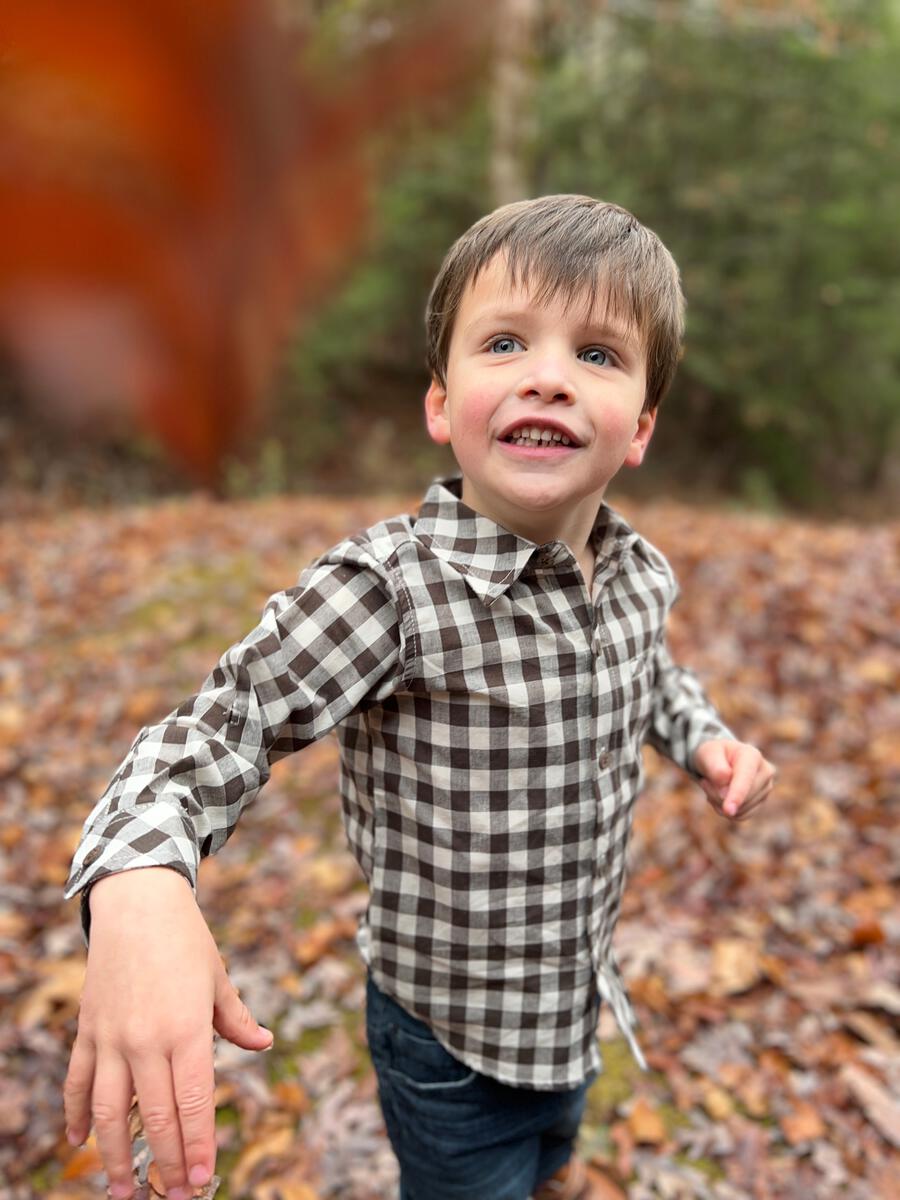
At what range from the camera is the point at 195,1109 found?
89 cm

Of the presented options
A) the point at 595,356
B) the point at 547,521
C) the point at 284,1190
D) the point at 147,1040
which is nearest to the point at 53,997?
the point at 284,1190

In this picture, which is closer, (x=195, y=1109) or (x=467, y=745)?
(x=195, y=1109)

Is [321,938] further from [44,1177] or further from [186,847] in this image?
[186,847]

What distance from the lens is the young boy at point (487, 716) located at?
1.18 meters

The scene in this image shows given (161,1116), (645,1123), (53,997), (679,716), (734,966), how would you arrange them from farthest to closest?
(734,966) < (53,997) < (645,1123) < (679,716) < (161,1116)

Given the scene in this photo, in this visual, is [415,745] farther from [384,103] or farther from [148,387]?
[384,103]

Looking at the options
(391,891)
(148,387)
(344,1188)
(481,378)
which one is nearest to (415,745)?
(391,891)

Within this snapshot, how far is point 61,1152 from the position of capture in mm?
2410

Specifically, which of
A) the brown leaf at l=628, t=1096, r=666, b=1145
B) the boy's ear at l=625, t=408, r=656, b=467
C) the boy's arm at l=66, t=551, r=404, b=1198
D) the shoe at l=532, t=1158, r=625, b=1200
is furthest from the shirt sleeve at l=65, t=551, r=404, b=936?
the brown leaf at l=628, t=1096, r=666, b=1145

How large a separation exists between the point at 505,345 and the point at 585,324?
0.41 ft

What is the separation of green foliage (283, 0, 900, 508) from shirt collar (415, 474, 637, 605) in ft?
37.7

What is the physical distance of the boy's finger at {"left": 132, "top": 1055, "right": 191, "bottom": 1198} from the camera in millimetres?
871

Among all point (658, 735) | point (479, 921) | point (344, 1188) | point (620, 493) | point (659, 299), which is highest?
point (620, 493)

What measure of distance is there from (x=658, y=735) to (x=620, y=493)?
12.8 m
